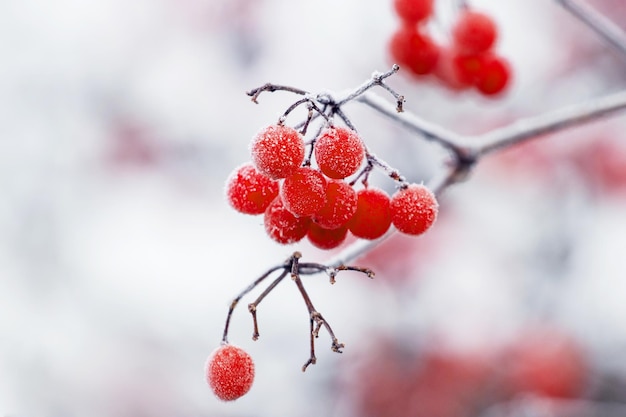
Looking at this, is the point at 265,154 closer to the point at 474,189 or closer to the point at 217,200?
the point at 474,189

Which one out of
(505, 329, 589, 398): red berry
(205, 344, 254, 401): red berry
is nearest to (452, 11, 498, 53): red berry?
(205, 344, 254, 401): red berry

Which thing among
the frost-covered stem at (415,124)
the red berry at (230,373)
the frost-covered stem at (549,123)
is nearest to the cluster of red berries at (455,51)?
the frost-covered stem at (549,123)

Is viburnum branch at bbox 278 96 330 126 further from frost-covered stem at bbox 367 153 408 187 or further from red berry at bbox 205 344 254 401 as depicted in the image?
red berry at bbox 205 344 254 401

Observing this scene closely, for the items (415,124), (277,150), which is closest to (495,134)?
(415,124)

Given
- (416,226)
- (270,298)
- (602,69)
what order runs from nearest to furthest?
(416,226) → (602,69) → (270,298)

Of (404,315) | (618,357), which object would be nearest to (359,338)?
(404,315)

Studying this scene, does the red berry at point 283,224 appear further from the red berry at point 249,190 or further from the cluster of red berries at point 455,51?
the cluster of red berries at point 455,51
